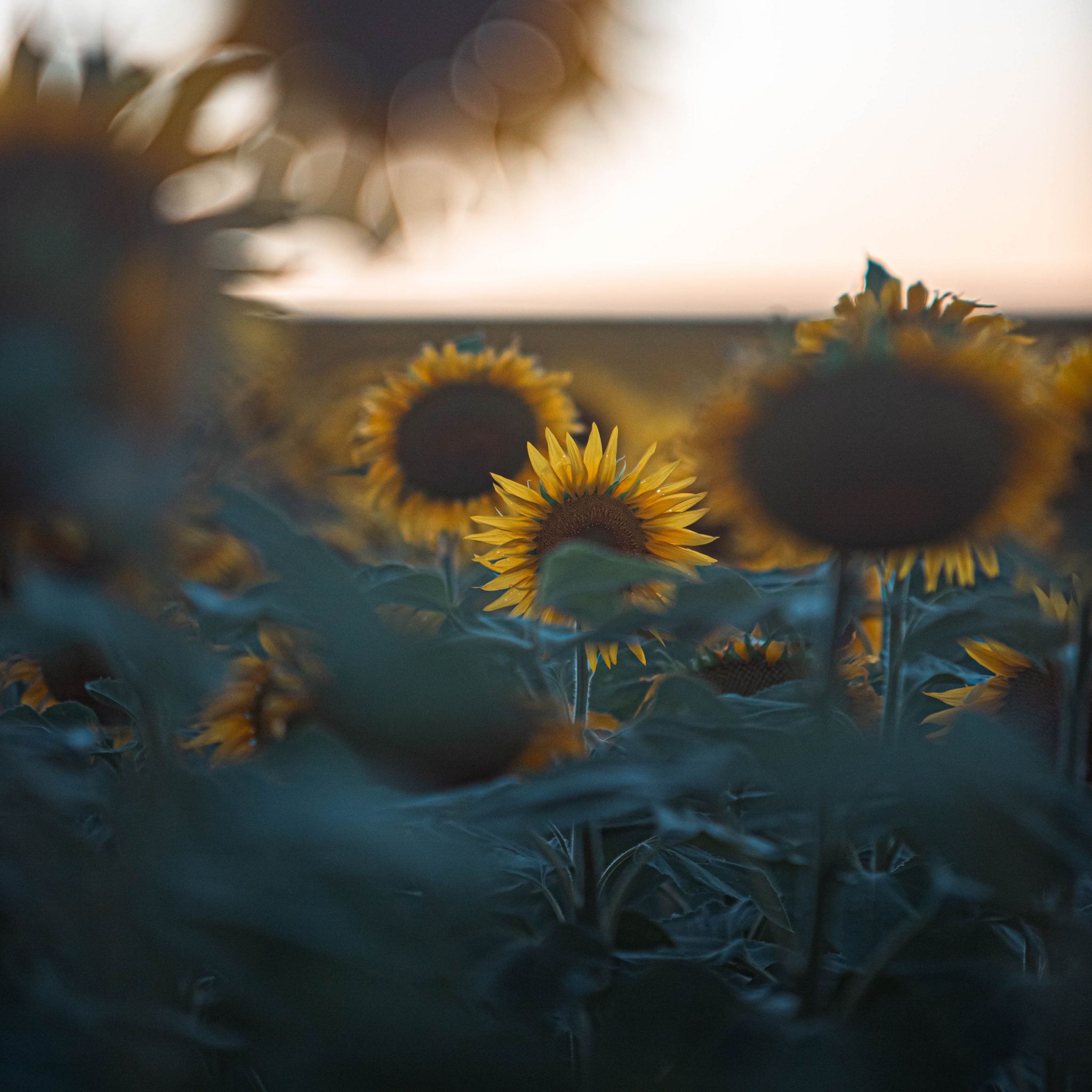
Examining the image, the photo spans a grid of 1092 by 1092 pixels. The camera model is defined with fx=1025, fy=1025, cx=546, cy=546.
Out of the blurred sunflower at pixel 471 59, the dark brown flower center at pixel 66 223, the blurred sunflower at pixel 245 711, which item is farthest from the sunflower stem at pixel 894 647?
the blurred sunflower at pixel 471 59

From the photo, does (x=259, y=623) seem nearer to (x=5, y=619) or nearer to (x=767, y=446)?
(x=5, y=619)

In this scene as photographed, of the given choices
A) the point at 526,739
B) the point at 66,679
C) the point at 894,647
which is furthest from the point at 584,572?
the point at 66,679

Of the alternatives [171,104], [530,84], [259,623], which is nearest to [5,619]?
[259,623]

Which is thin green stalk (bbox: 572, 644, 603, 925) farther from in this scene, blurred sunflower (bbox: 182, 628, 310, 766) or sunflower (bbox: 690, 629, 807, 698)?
sunflower (bbox: 690, 629, 807, 698)

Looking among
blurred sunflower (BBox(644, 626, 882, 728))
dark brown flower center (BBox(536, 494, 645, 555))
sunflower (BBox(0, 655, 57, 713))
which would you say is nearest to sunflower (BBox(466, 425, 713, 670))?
dark brown flower center (BBox(536, 494, 645, 555))

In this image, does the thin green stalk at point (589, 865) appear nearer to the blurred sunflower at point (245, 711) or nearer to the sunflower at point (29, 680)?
the blurred sunflower at point (245, 711)
